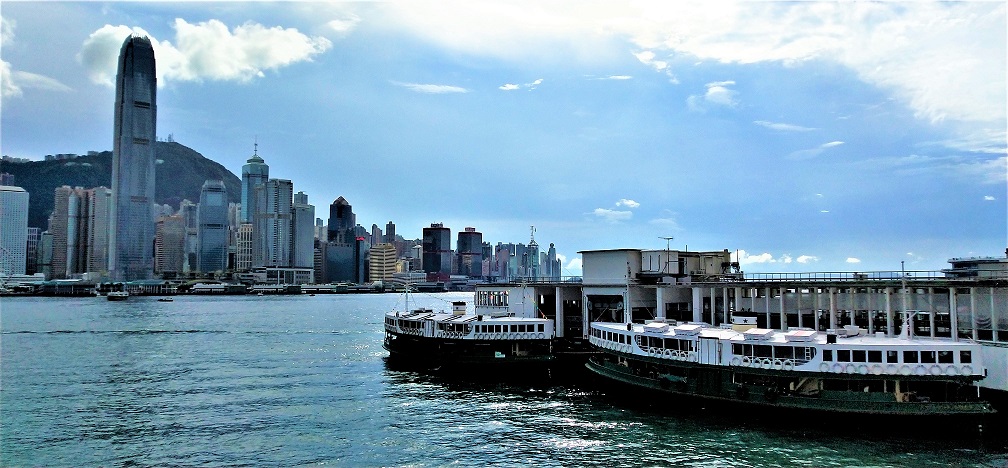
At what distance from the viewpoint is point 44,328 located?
141250mm

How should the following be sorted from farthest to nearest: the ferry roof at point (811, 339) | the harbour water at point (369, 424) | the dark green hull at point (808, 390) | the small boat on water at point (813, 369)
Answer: the ferry roof at point (811, 339)
the dark green hull at point (808, 390)
the small boat on water at point (813, 369)
the harbour water at point (369, 424)

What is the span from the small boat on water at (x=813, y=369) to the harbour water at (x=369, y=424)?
7.31ft

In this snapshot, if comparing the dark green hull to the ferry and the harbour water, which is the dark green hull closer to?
the harbour water

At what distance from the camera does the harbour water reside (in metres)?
40.6

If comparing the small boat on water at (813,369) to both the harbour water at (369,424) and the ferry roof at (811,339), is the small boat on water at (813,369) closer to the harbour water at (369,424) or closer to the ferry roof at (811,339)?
the ferry roof at (811,339)

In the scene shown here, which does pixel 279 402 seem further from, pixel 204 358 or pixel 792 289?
pixel 792 289

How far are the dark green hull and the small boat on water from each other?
7 centimetres

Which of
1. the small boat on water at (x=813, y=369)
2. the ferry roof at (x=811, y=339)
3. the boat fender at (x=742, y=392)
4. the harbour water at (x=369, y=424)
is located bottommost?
the harbour water at (x=369, y=424)

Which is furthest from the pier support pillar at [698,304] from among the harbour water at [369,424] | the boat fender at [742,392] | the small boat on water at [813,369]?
the boat fender at [742,392]

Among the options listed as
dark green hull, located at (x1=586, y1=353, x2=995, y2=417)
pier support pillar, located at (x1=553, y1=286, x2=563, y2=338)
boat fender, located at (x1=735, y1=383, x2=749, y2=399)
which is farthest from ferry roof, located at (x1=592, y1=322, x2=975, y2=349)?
pier support pillar, located at (x1=553, y1=286, x2=563, y2=338)

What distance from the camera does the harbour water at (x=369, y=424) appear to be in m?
40.6

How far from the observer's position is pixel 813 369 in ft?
155

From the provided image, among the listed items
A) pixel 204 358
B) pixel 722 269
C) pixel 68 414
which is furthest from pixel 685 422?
pixel 204 358

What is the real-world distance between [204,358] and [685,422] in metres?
72.9
